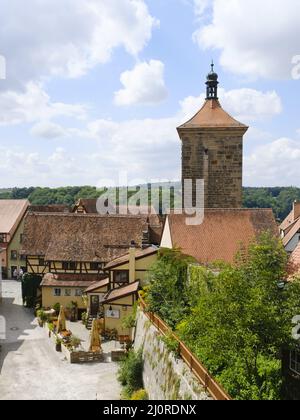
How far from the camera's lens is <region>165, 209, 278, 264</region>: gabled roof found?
80.5 ft

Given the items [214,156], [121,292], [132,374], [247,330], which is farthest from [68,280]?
[247,330]

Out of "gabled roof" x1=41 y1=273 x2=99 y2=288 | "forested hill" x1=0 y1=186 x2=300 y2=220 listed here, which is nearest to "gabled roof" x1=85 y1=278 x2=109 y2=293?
"gabled roof" x1=41 y1=273 x2=99 y2=288

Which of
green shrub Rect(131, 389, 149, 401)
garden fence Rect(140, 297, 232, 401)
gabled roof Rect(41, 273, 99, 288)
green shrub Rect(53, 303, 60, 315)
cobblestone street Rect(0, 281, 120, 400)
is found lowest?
cobblestone street Rect(0, 281, 120, 400)

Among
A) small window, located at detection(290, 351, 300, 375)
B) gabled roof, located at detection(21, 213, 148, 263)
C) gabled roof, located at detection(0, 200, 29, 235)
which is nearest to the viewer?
small window, located at detection(290, 351, 300, 375)

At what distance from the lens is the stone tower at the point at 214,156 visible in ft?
90.6

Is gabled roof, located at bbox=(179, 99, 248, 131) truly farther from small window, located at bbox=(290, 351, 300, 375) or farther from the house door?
small window, located at bbox=(290, 351, 300, 375)

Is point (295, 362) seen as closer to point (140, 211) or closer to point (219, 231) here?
point (219, 231)

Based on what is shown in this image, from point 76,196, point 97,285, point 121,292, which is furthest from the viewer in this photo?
point 76,196

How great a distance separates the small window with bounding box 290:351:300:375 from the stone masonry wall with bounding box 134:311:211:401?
3.26 metres

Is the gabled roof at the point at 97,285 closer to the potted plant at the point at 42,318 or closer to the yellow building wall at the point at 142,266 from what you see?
the yellow building wall at the point at 142,266

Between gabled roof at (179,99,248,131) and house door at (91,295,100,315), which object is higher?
gabled roof at (179,99,248,131)

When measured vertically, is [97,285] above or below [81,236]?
below

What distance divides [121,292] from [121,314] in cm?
132

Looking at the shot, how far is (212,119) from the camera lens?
28062 mm
